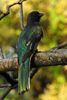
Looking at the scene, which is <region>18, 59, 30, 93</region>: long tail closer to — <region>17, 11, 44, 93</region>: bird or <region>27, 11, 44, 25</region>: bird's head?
<region>17, 11, 44, 93</region>: bird

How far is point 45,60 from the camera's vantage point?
2473 mm

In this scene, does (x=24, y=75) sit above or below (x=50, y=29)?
above

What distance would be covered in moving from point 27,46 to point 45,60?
75cm

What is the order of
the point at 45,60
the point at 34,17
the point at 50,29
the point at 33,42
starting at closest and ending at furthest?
the point at 45,60
the point at 33,42
the point at 34,17
the point at 50,29

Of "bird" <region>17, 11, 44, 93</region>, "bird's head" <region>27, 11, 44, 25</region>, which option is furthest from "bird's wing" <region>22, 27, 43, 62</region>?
"bird's head" <region>27, 11, 44, 25</region>

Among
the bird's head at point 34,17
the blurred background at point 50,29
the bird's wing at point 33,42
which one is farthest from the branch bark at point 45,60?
the blurred background at point 50,29

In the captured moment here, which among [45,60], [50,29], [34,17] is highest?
[45,60]

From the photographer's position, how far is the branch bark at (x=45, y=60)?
2443 millimetres

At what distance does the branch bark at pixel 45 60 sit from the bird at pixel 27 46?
132 mm

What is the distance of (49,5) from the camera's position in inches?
181

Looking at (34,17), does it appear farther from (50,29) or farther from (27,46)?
(50,29)

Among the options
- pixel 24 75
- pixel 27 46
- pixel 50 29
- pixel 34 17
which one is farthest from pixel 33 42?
pixel 50 29

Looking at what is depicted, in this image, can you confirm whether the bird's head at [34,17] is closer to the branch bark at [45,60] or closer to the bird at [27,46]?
the bird at [27,46]

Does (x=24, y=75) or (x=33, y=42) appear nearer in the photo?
(x=24, y=75)
